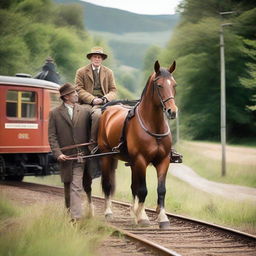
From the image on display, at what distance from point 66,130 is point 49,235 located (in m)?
2.20

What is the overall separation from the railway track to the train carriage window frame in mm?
7333

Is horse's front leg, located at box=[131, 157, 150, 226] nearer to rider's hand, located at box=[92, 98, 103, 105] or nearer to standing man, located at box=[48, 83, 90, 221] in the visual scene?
standing man, located at box=[48, 83, 90, 221]

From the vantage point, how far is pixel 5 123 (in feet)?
56.9

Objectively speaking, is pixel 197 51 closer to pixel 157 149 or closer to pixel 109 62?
pixel 109 62

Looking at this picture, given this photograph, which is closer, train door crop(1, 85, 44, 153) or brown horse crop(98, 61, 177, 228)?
brown horse crop(98, 61, 177, 228)

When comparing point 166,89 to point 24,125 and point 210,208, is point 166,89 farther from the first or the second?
point 24,125

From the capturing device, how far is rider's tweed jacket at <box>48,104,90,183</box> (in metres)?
9.13

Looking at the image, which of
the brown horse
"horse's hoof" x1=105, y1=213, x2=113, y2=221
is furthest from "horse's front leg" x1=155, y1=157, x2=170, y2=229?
"horse's hoof" x1=105, y1=213, x2=113, y2=221

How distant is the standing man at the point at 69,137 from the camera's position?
8984 millimetres

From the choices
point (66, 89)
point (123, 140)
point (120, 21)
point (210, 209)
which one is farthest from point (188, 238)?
point (120, 21)

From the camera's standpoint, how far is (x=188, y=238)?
875 cm

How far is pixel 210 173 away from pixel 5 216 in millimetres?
18582

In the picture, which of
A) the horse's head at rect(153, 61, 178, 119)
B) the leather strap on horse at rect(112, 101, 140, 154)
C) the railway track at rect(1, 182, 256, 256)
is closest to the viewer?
the railway track at rect(1, 182, 256, 256)

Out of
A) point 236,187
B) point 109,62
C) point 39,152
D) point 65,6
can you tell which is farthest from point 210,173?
point 65,6
